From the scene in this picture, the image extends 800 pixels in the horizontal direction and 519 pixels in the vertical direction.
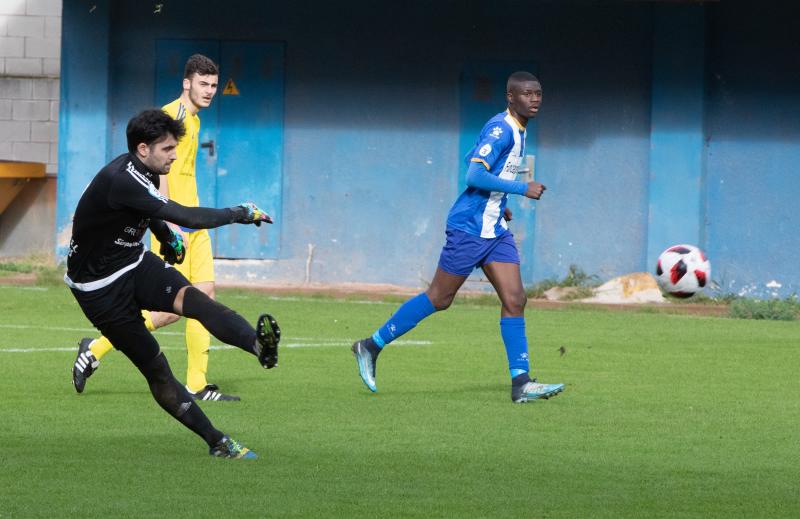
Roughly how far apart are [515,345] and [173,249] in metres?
2.63

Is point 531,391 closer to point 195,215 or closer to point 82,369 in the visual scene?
point 82,369

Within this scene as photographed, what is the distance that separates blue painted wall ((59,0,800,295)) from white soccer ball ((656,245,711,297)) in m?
4.53

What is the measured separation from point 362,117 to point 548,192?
245 centimetres

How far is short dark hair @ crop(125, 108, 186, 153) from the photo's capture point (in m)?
7.50

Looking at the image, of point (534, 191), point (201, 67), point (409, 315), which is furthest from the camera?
point (409, 315)

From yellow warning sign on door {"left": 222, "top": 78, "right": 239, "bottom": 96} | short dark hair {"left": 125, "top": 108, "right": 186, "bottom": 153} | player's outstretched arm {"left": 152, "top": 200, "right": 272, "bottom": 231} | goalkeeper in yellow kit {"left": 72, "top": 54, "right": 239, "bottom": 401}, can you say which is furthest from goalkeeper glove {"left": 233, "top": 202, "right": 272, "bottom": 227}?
yellow warning sign on door {"left": 222, "top": 78, "right": 239, "bottom": 96}

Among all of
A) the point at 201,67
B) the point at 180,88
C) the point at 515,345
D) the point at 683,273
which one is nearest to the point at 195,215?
the point at 201,67

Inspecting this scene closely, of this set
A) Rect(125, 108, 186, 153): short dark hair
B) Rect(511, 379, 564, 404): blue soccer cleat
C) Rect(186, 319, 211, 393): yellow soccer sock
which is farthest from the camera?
Rect(186, 319, 211, 393): yellow soccer sock

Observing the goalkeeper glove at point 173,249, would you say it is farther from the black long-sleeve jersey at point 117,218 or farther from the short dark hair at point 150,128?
the short dark hair at point 150,128

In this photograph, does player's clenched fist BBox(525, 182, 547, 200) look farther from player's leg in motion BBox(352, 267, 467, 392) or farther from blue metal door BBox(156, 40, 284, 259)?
blue metal door BBox(156, 40, 284, 259)

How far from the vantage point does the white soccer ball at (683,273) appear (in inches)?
561

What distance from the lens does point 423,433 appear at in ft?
28.2

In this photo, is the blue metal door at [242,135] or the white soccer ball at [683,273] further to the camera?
the blue metal door at [242,135]

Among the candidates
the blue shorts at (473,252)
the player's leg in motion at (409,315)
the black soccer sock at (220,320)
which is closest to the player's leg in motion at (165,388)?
the black soccer sock at (220,320)
